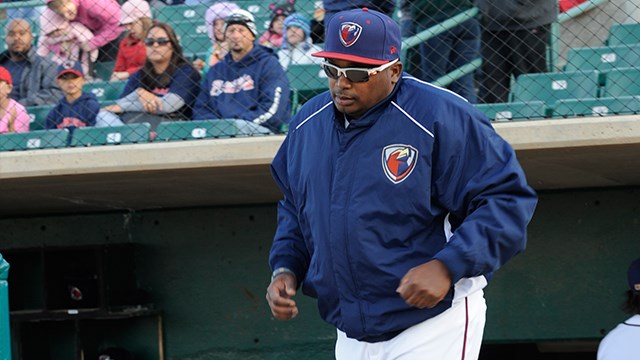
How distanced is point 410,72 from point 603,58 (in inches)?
41.7

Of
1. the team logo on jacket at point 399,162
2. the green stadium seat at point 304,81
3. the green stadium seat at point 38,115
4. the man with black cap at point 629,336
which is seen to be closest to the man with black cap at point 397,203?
the team logo on jacket at point 399,162

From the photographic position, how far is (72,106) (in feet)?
22.7

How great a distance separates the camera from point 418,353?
3166mm

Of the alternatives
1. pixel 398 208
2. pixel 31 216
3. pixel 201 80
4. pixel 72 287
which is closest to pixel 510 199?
pixel 398 208

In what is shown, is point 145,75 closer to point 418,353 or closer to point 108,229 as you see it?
point 108,229

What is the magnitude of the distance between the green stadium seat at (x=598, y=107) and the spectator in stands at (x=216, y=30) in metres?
2.20

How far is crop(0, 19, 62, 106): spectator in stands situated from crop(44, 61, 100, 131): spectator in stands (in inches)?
7.2

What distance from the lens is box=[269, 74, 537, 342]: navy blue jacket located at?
3066mm

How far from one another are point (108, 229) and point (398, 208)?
4719mm

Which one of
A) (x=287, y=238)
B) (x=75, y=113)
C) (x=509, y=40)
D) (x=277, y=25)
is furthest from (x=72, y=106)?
(x=287, y=238)

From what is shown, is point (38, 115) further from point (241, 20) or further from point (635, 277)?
point (635, 277)

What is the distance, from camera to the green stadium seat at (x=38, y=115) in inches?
280

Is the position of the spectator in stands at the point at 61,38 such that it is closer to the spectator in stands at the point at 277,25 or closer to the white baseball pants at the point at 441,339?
the spectator in stands at the point at 277,25

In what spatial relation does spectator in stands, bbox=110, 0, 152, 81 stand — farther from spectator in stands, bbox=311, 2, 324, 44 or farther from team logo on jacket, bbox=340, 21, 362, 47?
team logo on jacket, bbox=340, 21, 362, 47
